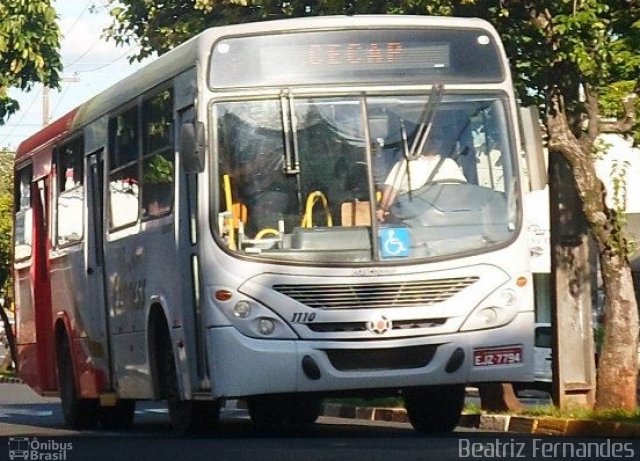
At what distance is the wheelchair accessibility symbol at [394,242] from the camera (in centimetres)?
1394

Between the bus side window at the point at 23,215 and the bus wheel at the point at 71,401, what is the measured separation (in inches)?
66.8

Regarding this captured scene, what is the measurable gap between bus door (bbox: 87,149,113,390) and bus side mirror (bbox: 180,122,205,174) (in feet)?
12.5

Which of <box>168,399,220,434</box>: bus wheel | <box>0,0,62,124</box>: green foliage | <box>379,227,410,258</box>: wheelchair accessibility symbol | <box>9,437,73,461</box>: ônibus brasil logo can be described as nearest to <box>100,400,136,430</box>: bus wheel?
<box>9,437,73,461</box>: ônibus brasil logo

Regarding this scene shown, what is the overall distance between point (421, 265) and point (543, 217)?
2400cm

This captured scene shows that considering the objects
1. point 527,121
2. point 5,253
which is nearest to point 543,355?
point 527,121

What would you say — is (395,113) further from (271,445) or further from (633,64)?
(633,64)

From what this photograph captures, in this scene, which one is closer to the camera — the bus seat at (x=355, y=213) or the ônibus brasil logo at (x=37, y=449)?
the ônibus brasil logo at (x=37, y=449)

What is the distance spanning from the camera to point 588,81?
61.1ft

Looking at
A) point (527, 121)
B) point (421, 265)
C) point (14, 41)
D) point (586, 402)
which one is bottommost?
point (586, 402)

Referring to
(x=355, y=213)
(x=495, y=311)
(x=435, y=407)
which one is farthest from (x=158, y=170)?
(x=495, y=311)

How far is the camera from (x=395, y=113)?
1434 cm

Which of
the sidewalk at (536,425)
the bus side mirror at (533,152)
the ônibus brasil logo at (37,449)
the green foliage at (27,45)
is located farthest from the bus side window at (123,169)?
the green foliage at (27,45)

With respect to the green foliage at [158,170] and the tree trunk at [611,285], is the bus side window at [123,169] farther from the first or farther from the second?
the tree trunk at [611,285]

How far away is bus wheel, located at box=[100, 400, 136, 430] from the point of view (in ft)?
65.7
